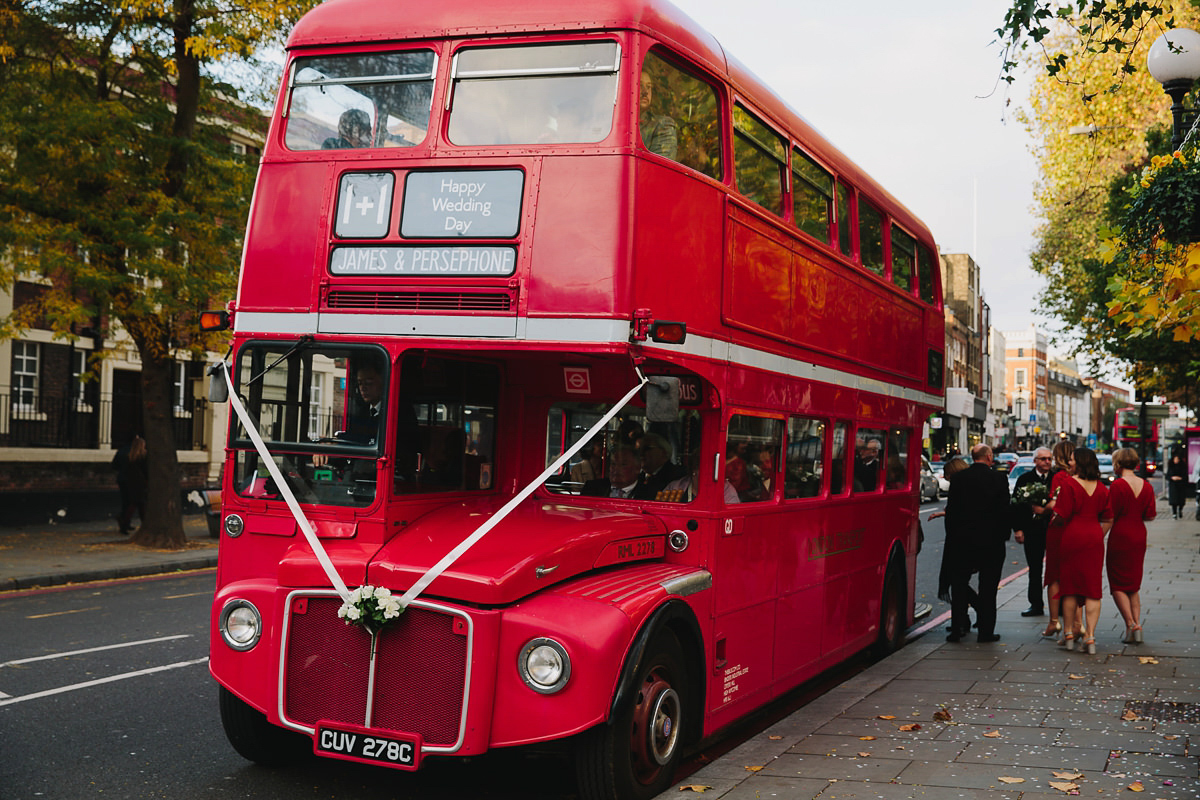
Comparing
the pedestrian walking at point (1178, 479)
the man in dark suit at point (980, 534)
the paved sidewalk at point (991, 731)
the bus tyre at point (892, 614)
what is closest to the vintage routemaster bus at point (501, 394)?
the paved sidewalk at point (991, 731)

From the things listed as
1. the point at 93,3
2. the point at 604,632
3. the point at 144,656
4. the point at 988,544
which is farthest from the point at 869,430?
the point at 93,3

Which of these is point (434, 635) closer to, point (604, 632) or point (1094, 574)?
point (604, 632)

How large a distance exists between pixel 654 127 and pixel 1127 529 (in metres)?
6.68

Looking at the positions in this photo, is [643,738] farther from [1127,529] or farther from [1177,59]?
[1177,59]

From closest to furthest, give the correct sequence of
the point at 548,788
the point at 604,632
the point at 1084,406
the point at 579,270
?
the point at 604,632
the point at 579,270
the point at 548,788
the point at 1084,406

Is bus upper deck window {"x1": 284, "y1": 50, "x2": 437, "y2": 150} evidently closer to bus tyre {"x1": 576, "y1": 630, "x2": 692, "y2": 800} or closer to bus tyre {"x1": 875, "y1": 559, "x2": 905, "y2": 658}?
bus tyre {"x1": 576, "y1": 630, "x2": 692, "y2": 800}

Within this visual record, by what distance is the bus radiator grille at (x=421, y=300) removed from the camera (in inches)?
224

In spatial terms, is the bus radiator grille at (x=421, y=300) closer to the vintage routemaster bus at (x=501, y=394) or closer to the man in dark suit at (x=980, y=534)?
the vintage routemaster bus at (x=501, y=394)

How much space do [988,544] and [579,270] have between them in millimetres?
6748

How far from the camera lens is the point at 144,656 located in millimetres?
9305

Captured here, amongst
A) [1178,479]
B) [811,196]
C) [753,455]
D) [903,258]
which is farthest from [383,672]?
[1178,479]

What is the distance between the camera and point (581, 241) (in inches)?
219

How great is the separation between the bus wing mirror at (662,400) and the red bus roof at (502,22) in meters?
1.83

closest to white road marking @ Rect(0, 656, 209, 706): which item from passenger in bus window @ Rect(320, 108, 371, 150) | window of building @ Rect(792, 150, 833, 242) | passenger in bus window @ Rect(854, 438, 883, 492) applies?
passenger in bus window @ Rect(320, 108, 371, 150)
